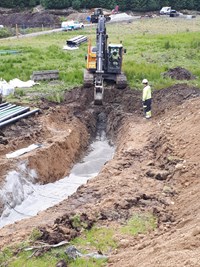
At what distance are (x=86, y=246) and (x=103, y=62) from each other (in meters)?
15.5

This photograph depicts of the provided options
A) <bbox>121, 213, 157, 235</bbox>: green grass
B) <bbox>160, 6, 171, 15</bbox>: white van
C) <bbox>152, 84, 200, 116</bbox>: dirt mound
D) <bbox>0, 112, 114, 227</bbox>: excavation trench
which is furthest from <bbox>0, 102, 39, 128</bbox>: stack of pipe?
<bbox>160, 6, 171, 15</bbox>: white van

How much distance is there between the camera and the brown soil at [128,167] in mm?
10891

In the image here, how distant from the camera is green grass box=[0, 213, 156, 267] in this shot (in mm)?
10555

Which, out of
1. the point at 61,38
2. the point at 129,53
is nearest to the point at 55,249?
the point at 129,53

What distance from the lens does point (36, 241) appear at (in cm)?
1112

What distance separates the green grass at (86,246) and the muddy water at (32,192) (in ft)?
11.2

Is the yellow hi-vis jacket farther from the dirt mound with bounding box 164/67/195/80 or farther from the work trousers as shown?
the dirt mound with bounding box 164/67/195/80

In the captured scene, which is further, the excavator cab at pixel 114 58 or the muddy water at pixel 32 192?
the excavator cab at pixel 114 58

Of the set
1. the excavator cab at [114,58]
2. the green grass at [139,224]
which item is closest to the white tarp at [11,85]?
the excavator cab at [114,58]

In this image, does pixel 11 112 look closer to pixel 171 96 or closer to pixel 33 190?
pixel 33 190

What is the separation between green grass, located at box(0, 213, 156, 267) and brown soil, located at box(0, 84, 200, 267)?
0.21 m

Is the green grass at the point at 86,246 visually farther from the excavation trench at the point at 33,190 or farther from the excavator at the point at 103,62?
the excavator at the point at 103,62

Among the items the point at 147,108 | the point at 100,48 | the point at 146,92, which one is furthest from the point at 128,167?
the point at 100,48

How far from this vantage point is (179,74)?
1074 inches
